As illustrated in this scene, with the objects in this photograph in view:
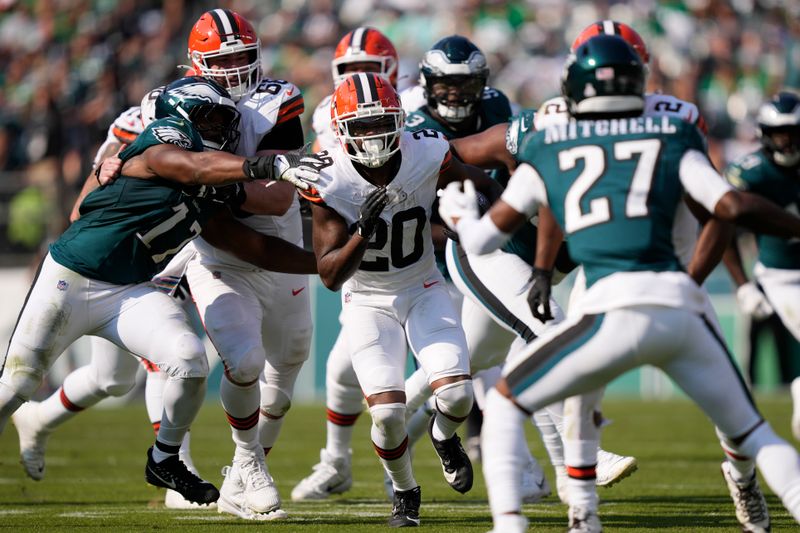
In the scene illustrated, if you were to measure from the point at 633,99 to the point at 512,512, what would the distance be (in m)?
1.36

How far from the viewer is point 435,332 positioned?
519 cm

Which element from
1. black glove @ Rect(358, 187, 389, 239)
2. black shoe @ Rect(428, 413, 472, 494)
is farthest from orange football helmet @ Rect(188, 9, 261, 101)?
black shoe @ Rect(428, 413, 472, 494)

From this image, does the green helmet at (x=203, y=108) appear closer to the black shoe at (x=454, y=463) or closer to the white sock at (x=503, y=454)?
the black shoe at (x=454, y=463)

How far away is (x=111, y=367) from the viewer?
6277 mm

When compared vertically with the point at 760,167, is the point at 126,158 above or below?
above

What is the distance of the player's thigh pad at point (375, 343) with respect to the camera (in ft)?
16.6

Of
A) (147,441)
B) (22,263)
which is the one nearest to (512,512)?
(147,441)

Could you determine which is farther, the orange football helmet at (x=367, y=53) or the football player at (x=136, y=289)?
the orange football helmet at (x=367, y=53)

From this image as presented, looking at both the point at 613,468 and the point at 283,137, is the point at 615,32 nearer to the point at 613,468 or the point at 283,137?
the point at 283,137

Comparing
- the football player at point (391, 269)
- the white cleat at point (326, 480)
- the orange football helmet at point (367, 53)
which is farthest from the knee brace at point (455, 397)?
the orange football helmet at point (367, 53)

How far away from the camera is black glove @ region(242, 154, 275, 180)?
471 centimetres

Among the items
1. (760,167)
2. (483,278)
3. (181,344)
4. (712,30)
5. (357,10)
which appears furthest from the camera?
(357,10)

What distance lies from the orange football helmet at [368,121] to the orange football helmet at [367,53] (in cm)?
240

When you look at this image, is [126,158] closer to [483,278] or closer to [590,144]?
[483,278]
